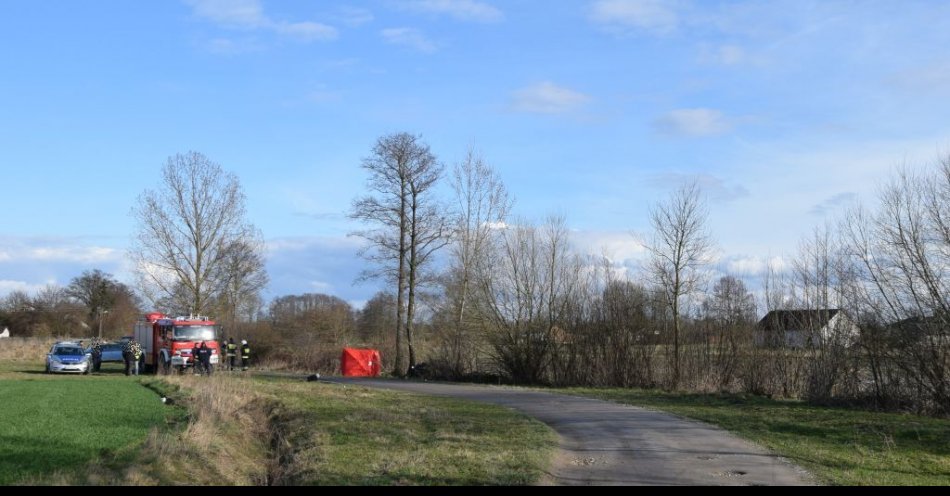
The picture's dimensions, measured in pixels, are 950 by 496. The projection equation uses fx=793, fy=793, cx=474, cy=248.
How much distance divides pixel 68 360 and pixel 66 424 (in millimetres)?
27252

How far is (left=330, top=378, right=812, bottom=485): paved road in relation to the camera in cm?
1110

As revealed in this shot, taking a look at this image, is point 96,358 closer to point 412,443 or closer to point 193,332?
point 193,332

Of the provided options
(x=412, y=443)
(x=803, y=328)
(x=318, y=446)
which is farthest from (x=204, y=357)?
(x=803, y=328)

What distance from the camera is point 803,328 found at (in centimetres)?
2698

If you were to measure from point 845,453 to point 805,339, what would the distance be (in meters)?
13.9

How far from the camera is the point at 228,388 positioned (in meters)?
26.1

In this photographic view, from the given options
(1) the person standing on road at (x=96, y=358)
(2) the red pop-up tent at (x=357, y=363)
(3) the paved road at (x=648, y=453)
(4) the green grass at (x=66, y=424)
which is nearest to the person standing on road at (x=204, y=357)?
(4) the green grass at (x=66, y=424)

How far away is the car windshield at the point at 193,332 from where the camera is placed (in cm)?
3934

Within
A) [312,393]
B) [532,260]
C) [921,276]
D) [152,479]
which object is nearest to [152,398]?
[312,393]

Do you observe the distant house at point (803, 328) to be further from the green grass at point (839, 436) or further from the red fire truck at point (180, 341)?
the red fire truck at point (180, 341)

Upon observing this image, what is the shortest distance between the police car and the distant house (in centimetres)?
3444

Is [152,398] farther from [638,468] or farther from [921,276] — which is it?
[921,276]

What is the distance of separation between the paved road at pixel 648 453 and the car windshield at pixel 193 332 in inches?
901
